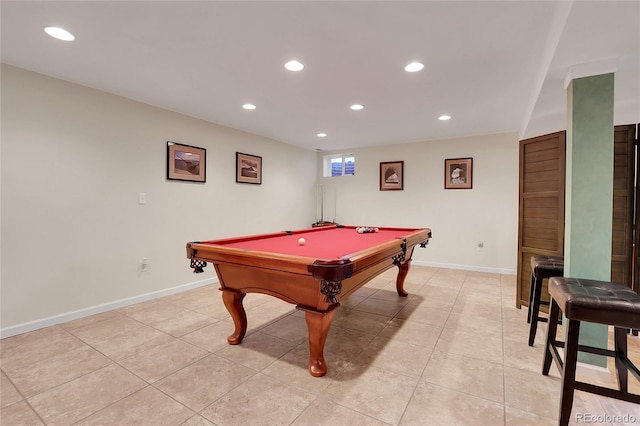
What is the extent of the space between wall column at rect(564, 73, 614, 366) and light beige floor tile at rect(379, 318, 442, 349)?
0.99m

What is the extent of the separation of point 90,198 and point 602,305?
4089 millimetres

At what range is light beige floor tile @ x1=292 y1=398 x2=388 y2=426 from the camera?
146 centimetres

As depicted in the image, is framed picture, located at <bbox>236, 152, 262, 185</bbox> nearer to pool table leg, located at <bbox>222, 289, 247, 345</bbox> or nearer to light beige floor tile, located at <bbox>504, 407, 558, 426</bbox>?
pool table leg, located at <bbox>222, 289, 247, 345</bbox>

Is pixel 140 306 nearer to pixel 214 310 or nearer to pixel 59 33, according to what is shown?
pixel 214 310

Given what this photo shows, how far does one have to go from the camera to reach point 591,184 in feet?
5.95

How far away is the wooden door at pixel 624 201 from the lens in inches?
95.3

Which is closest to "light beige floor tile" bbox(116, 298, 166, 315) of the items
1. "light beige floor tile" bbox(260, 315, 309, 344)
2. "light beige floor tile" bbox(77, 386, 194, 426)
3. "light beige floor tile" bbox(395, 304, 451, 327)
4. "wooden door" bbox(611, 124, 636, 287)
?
"light beige floor tile" bbox(260, 315, 309, 344)

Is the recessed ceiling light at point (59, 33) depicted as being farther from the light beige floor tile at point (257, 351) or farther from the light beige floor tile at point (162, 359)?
the light beige floor tile at point (257, 351)

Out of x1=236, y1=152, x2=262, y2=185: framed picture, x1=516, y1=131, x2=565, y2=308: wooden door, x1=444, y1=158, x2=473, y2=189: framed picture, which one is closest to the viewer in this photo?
A: x1=516, y1=131, x2=565, y2=308: wooden door

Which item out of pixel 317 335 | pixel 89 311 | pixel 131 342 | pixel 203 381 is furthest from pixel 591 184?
pixel 89 311

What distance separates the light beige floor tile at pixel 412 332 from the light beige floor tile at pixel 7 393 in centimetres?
246

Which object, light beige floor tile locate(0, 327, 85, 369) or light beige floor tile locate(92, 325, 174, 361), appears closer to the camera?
light beige floor tile locate(0, 327, 85, 369)

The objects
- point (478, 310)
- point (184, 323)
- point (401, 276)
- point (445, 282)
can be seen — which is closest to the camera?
point (184, 323)

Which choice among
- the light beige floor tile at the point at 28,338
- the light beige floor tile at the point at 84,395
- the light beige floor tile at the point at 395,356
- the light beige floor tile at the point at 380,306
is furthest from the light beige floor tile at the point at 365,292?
the light beige floor tile at the point at 28,338
